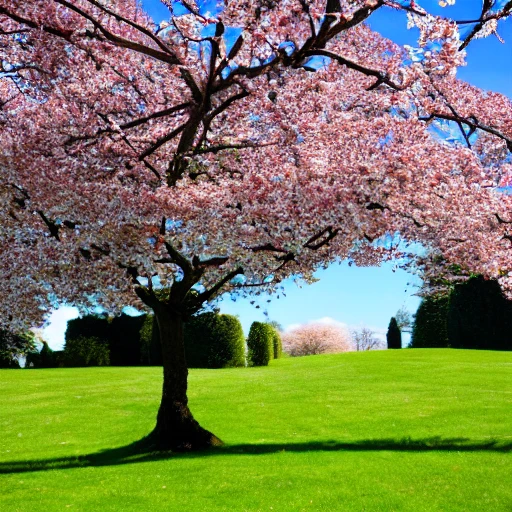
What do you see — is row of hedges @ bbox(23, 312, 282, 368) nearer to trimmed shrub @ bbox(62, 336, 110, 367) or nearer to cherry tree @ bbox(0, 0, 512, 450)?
trimmed shrub @ bbox(62, 336, 110, 367)

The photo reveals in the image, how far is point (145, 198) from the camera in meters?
13.7

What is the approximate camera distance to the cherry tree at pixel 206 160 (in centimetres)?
1305

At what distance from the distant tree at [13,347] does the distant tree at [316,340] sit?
21.2 m

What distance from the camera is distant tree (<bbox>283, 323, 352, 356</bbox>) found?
5159cm

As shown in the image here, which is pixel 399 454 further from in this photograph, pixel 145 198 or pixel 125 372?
pixel 125 372

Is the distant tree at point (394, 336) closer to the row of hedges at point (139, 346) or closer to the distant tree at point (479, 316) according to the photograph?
the distant tree at point (479, 316)

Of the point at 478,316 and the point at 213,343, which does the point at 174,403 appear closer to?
the point at 213,343

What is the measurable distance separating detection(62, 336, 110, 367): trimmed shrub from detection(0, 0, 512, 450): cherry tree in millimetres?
22730

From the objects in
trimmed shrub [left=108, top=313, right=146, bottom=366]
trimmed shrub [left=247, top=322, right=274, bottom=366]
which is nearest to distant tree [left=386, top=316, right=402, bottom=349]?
trimmed shrub [left=247, top=322, right=274, bottom=366]

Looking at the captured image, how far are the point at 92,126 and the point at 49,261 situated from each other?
10.9 ft

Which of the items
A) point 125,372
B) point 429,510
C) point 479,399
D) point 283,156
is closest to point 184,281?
point 283,156

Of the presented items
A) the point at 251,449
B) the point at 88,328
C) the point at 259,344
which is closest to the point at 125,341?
the point at 88,328

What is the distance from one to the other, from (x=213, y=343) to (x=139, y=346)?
7.22 metres

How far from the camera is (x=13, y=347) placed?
3947cm
